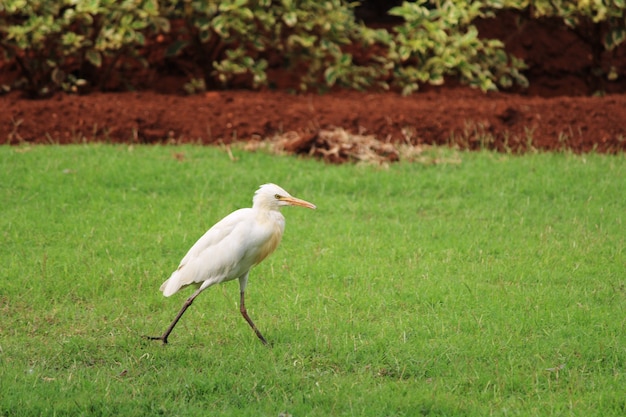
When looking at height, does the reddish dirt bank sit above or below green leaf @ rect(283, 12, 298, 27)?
below

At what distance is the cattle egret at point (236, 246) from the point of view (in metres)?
5.07

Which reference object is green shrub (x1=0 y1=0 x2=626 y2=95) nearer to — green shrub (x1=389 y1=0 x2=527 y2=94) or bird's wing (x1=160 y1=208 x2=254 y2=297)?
green shrub (x1=389 y1=0 x2=527 y2=94)

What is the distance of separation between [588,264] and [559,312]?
3.48ft

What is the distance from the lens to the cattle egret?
507 centimetres

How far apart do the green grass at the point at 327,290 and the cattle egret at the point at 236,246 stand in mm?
371

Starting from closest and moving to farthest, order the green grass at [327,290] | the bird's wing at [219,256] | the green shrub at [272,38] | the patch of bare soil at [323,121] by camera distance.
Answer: the green grass at [327,290], the bird's wing at [219,256], the patch of bare soil at [323,121], the green shrub at [272,38]

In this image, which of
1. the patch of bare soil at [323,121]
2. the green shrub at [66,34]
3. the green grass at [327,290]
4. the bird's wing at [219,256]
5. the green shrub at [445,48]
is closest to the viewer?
the green grass at [327,290]

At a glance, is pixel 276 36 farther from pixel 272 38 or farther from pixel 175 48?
pixel 175 48

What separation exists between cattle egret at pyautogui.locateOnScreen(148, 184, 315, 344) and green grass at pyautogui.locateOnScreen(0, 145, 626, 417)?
37 cm

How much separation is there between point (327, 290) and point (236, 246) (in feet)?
4.06

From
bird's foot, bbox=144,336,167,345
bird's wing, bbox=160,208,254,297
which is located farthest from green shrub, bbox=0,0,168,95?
bird's foot, bbox=144,336,167,345

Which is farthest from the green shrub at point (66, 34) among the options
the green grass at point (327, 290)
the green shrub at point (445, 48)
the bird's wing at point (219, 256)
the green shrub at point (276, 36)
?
the bird's wing at point (219, 256)

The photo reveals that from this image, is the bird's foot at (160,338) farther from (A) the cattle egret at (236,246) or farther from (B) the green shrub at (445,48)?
(B) the green shrub at (445,48)

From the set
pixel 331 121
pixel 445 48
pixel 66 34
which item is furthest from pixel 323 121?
pixel 66 34
